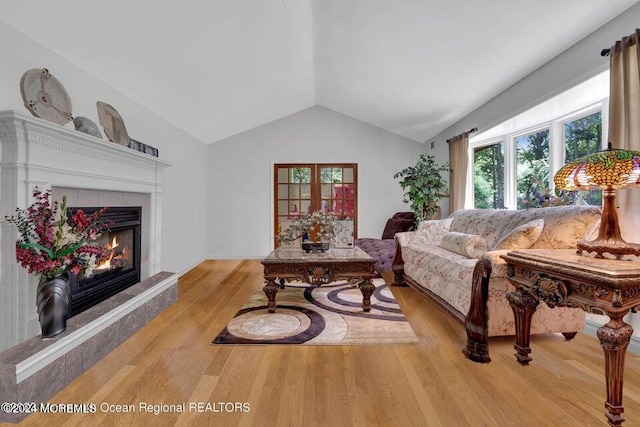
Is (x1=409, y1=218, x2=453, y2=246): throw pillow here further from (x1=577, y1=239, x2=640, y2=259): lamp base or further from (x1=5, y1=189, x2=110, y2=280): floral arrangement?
(x1=5, y1=189, x2=110, y2=280): floral arrangement

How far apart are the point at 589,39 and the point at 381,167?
3.80m

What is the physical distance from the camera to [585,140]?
3.18 m

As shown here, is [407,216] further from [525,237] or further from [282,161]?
[525,237]

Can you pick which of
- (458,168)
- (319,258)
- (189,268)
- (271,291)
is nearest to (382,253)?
(319,258)

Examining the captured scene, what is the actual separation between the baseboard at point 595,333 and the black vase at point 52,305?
3373 millimetres

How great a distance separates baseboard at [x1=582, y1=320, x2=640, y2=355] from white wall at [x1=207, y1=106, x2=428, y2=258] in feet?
12.4

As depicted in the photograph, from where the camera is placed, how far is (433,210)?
199 inches

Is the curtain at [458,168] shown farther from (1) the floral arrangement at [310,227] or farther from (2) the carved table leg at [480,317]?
(2) the carved table leg at [480,317]

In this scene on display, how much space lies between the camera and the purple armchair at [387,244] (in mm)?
4203

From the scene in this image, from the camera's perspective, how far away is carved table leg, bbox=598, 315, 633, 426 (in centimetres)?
136

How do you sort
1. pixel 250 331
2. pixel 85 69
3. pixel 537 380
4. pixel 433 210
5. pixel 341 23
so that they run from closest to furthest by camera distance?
pixel 537 380, pixel 250 331, pixel 85 69, pixel 341 23, pixel 433 210

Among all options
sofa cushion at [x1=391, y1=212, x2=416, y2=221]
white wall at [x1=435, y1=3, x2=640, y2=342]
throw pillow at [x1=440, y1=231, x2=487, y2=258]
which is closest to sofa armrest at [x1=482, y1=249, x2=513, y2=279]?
throw pillow at [x1=440, y1=231, x2=487, y2=258]

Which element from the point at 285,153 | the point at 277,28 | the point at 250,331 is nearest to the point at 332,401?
the point at 250,331

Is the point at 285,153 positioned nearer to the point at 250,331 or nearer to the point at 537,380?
the point at 250,331
